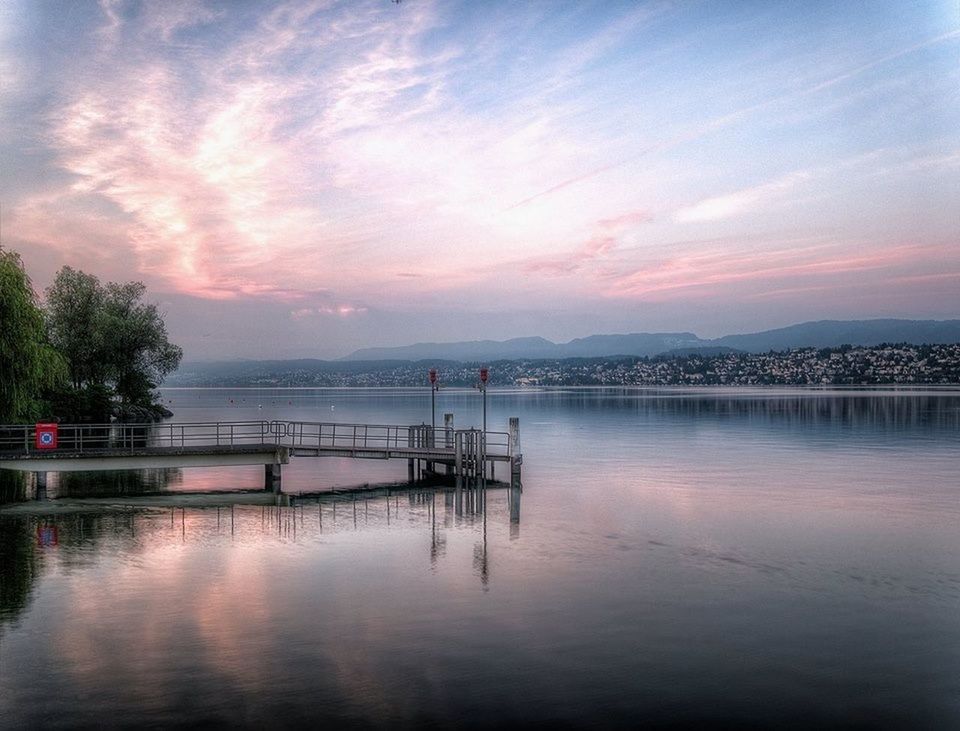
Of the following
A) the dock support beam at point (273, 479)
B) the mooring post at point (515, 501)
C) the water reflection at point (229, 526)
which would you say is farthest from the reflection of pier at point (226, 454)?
the water reflection at point (229, 526)

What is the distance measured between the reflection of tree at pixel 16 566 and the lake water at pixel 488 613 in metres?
0.09

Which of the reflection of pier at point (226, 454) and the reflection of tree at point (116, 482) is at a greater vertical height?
the reflection of pier at point (226, 454)

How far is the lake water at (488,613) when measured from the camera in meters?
13.1

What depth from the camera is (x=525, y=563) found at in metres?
23.3

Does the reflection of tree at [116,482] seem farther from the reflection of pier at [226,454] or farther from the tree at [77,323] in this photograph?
the tree at [77,323]

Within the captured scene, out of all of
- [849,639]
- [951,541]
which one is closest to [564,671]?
[849,639]

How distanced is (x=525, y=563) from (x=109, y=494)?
22264 millimetres

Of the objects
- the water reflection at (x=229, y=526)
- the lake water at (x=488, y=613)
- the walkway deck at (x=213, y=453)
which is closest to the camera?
the lake water at (x=488, y=613)

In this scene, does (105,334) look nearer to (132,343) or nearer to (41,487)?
(132,343)

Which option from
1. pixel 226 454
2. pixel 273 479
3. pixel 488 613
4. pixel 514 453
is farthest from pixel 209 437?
pixel 488 613

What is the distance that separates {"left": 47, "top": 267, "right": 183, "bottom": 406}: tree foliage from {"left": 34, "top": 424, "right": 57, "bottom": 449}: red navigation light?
4017 centimetres

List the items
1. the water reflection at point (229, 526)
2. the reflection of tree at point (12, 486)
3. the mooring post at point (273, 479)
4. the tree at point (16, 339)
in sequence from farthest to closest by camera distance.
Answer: the tree at point (16, 339)
the mooring post at point (273, 479)
the reflection of tree at point (12, 486)
the water reflection at point (229, 526)

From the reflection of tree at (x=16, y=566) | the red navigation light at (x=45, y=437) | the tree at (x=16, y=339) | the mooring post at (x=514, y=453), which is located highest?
the tree at (x=16, y=339)

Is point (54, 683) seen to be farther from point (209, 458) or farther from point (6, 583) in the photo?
point (209, 458)
